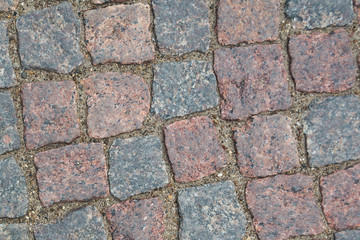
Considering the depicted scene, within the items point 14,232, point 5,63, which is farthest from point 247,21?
point 14,232

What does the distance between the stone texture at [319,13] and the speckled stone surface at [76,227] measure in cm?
129

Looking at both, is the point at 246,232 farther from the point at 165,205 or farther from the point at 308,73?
the point at 308,73

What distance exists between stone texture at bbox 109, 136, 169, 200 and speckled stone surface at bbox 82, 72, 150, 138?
0.07 metres

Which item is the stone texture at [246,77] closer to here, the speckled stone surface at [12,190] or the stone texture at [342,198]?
the stone texture at [342,198]

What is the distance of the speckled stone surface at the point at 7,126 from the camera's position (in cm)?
161

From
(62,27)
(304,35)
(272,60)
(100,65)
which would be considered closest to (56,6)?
(62,27)

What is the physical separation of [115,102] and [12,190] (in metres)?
0.62

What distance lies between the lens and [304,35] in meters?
1.65

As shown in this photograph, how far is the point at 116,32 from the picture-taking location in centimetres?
162

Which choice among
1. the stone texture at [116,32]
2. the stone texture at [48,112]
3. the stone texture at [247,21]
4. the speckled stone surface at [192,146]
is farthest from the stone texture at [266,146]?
the stone texture at [48,112]

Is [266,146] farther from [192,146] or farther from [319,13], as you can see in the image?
[319,13]

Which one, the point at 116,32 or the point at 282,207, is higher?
the point at 116,32

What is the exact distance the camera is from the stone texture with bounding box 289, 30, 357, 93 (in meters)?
1.64

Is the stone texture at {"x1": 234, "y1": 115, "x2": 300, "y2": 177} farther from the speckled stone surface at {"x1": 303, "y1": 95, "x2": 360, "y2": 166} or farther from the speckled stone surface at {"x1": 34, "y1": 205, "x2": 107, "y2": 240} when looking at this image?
the speckled stone surface at {"x1": 34, "y1": 205, "x2": 107, "y2": 240}
